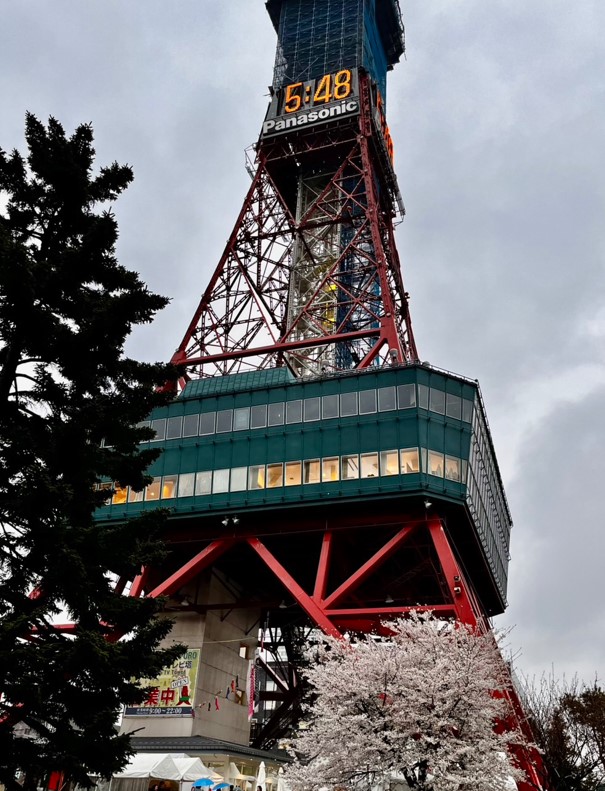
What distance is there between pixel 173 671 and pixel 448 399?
26849 mm

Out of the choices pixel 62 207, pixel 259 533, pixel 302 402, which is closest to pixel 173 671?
pixel 259 533

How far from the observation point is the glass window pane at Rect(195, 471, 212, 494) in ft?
179

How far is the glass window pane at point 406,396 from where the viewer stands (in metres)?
51.1

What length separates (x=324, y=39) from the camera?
8912cm

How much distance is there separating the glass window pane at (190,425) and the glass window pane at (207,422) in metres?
0.46

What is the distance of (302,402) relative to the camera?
54125 millimetres

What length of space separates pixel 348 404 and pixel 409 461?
581 cm

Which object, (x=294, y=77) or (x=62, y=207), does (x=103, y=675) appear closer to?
(x=62, y=207)

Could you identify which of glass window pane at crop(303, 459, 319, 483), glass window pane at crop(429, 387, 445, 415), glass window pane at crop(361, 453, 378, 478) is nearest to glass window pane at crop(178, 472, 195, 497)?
glass window pane at crop(303, 459, 319, 483)

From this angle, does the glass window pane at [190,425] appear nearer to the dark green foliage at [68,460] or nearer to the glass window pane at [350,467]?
the glass window pane at [350,467]

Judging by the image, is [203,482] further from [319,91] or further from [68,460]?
[319,91]

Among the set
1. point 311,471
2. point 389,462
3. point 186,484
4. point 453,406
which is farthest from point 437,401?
point 186,484

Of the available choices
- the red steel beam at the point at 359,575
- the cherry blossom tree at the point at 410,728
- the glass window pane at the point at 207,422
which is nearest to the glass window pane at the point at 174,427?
the glass window pane at the point at 207,422

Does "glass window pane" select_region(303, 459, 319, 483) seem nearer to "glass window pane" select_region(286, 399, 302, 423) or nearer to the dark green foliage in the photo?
"glass window pane" select_region(286, 399, 302, 423)
